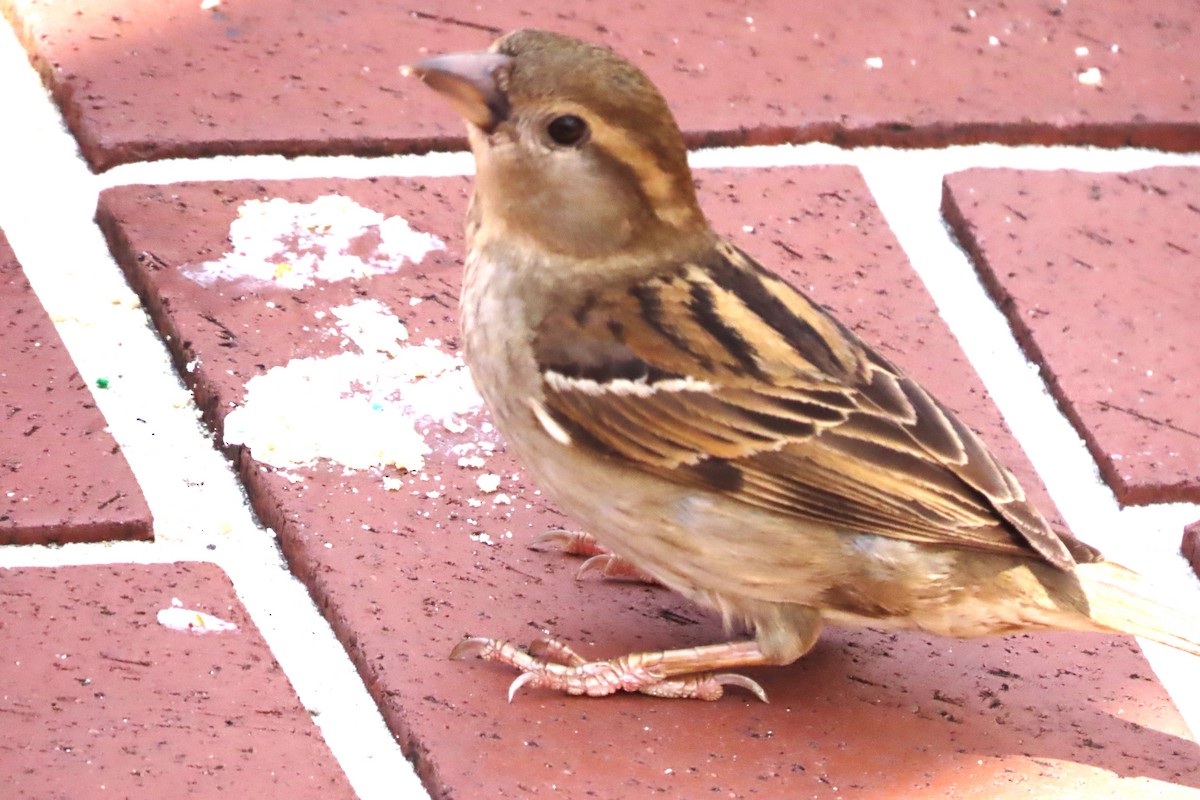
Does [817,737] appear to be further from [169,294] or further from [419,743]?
[169,294]

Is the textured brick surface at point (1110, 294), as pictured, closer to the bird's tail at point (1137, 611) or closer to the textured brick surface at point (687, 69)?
the textured brick surface at point (687, 69)

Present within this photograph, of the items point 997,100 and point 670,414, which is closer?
point 670,414

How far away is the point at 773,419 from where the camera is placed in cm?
198

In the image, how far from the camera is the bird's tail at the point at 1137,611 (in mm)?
1952

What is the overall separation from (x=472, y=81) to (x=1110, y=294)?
811 millimetres

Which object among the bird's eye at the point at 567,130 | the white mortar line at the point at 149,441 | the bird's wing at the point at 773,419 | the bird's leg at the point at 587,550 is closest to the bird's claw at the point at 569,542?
the bird's leg at the point at 587,550

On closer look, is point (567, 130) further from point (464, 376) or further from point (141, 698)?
point (141, 698)

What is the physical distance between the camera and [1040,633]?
6.93 ft

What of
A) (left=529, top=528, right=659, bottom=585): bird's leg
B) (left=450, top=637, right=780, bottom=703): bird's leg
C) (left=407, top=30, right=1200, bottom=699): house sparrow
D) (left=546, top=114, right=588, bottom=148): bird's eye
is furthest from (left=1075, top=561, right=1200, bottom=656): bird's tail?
(left=546, top=114, right=588, bottom=148): bird's eye

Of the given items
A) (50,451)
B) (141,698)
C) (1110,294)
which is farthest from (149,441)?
(1110,294)

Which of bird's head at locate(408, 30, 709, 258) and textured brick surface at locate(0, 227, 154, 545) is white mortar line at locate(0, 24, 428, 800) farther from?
bird's head at locate(408, 30, 709, 258)

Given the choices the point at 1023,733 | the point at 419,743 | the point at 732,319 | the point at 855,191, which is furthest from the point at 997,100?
the point at 419,743

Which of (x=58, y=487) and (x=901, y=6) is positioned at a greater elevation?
(x=901, y=6)

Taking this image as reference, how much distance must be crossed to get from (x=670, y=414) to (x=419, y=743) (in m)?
0.40
